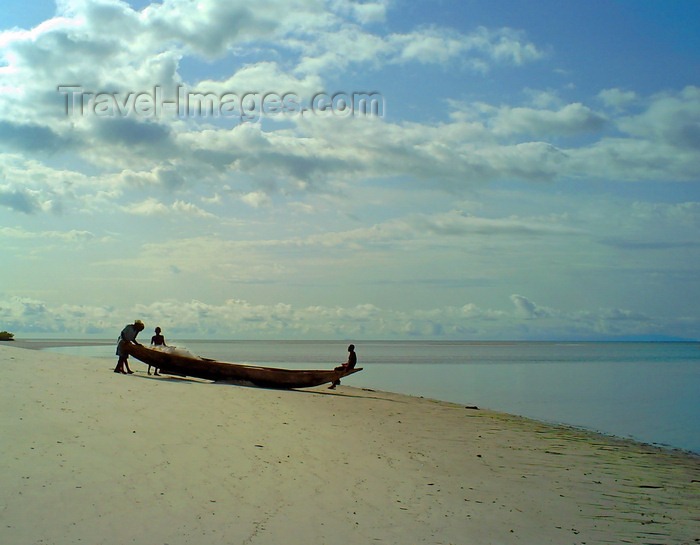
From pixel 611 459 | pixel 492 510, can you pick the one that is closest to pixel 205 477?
pixel 492 510

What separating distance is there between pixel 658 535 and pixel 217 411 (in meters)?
8.04

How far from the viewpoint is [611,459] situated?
1201cm

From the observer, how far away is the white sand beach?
6129 millimetres

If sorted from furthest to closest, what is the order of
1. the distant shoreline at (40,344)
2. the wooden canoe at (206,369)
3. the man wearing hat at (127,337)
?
the distant shoreline at (40,344), the wooden canoe at (206,369), the man wearing hat at (127,337)

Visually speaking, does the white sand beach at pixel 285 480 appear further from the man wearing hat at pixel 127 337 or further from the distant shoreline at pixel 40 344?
the distant shoreline at pixel 40 344

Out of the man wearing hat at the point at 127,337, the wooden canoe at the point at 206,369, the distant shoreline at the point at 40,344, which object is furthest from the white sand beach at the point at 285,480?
the distant shoreline at the point at 40,344

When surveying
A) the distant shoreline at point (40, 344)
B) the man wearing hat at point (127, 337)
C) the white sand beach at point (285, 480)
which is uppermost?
the man wearing hat at point (127, 337)

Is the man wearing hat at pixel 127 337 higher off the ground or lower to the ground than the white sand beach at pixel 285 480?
higher

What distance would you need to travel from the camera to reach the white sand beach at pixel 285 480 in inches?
241

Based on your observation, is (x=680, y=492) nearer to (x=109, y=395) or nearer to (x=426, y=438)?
(x=426, y=438)

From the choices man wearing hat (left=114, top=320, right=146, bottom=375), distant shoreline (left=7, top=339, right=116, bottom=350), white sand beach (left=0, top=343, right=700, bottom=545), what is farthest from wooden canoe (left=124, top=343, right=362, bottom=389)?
distant shoreline (left=7, top=339, right=116, bottom=350)

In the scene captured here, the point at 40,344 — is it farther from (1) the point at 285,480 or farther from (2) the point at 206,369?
(1) the point at 285,480

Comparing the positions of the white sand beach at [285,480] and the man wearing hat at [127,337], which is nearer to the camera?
the white sand beach at [285,480]

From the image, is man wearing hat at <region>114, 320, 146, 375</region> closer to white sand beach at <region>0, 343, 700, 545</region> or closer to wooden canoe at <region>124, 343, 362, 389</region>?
wooden canoe at <region>124, 343, 362, 389</region>
